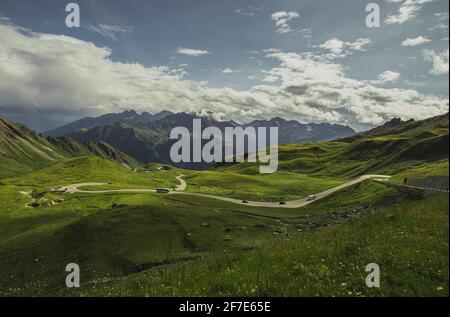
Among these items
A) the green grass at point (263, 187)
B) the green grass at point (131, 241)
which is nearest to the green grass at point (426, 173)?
the green grass at point (131, 241)

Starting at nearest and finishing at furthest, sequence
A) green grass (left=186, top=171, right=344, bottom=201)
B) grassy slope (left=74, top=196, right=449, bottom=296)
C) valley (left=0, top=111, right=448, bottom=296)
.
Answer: grassy slope (left=74, top=196, right=449, bottom=296), valley (left=0, top=111, right=448, bottom=296), green grass (left=186, top=171, right=344, bottom=201)

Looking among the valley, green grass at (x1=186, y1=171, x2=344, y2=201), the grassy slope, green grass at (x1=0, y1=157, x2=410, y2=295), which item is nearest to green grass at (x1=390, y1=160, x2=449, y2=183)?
the valley

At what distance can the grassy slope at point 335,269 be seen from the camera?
1272cm

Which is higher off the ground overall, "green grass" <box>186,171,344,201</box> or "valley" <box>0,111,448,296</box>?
"valley" <box>0,111,448,296</box>

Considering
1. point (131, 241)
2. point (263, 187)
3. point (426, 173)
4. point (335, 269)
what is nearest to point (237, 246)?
point (131, 241)

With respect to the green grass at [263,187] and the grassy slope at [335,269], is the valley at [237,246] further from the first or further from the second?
the green grass at [263,187]

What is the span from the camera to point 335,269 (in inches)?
583

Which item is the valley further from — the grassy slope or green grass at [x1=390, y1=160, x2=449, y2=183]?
green grass at [x1=390, y1=160, x2=449, y2=183]

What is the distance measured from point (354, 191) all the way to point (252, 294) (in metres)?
94.2

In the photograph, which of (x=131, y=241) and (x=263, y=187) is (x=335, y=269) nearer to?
(x=131, y=241)

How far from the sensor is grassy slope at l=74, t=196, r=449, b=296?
1272 cm

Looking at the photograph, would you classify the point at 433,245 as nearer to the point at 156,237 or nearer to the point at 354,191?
the point at 156,237
